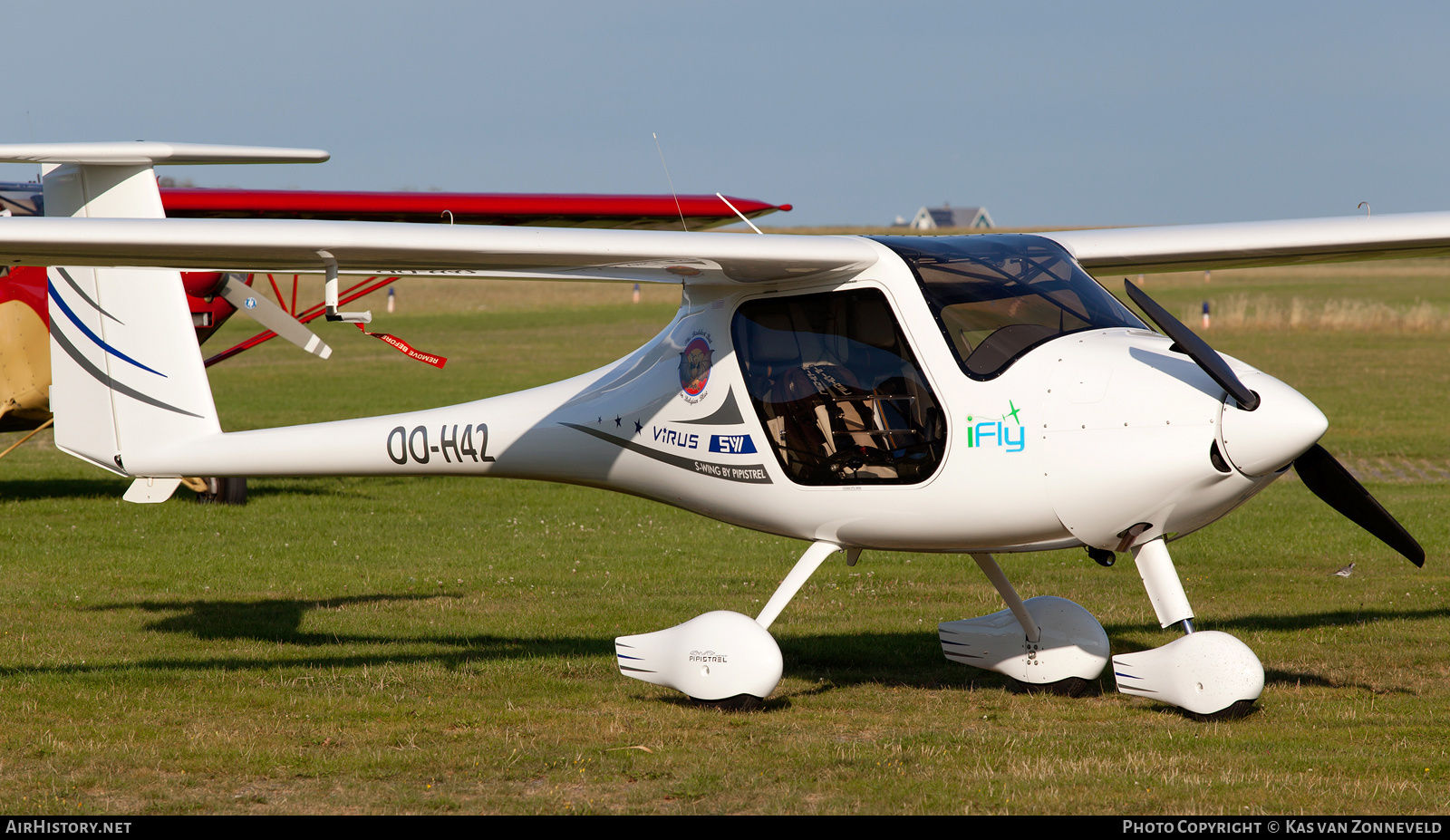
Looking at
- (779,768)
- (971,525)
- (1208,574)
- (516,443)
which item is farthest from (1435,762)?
(1208,574)

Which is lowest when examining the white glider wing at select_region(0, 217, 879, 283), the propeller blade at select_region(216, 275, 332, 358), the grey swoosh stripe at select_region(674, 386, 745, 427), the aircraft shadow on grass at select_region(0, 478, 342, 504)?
the aircraft shadow on grass at select_region(0, 478, 342, 504)

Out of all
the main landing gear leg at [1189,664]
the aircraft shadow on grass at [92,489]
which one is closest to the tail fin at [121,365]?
the main landing gear leg at [1189,664]

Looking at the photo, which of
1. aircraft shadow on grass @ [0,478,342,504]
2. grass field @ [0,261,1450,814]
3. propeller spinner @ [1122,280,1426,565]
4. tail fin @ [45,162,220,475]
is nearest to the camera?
grass field @ [0,261,1450,814]

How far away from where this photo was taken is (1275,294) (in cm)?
6425

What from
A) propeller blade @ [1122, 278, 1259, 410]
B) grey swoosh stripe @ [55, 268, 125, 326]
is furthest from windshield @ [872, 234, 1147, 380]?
grey swoosh stripe @ [55, 268, 125, 326]

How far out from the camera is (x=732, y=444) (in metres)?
7.41

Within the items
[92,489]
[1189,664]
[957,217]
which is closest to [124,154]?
[1189,664]

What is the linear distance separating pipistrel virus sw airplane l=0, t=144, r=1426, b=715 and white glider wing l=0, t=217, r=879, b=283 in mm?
16

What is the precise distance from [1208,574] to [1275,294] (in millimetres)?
57010

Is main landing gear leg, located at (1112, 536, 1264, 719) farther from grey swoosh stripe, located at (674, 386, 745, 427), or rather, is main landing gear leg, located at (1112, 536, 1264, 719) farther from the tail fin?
the tail fin

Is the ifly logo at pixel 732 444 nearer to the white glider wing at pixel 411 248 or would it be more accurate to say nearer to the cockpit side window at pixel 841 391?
the cockpit side window at pixel 841 391

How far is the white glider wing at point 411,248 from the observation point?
6.46m

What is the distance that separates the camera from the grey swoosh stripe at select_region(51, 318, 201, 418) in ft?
29.9

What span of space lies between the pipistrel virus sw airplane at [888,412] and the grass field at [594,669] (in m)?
0.50
